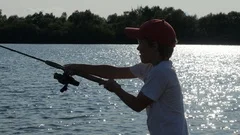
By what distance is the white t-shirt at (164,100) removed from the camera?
4.73 m

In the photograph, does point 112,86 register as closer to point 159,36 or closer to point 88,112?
point 159,36

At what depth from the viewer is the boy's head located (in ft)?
15.6

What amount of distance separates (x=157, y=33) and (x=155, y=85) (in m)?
0.42

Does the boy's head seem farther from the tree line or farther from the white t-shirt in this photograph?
the tree line

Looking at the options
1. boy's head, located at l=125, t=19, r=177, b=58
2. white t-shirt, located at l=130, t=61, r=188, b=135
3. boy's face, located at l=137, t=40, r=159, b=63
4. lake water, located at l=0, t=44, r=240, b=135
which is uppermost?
boy's head, located at l=125, t=19, r=177, b=58

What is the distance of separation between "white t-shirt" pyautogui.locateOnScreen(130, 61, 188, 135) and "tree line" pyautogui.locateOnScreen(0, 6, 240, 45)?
125 metres

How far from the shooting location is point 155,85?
15.5 feet

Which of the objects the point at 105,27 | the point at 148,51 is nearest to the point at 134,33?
the point at 148,51

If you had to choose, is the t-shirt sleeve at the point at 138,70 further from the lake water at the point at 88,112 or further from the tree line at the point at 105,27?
the tree line at the point at 105,27

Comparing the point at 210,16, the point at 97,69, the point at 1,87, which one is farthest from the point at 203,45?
the point at 97,69

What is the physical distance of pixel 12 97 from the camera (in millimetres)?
28891

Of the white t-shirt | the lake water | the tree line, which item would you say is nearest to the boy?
the white t-shirt

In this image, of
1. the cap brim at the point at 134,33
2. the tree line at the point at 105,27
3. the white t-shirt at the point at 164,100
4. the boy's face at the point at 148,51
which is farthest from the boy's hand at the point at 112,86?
the tree line at the point at 105,27

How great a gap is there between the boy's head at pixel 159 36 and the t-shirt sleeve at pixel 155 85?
184mm
